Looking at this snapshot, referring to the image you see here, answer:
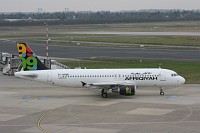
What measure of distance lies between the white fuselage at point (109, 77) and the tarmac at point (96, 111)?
6.20 feet

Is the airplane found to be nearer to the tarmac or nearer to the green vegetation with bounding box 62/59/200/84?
the tarmac

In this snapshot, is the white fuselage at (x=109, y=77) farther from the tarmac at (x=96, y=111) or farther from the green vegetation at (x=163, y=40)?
the green vegetation at (x=163, y=40)

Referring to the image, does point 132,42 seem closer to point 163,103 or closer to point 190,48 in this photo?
point 190,48

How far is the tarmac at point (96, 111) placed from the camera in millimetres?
42812

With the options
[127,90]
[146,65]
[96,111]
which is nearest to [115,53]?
[146,65]

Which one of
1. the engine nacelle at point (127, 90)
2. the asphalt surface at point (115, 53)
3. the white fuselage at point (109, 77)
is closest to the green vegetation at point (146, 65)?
the asphalt surface at point (115, 53)

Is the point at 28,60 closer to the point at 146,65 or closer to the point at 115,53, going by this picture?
the point at 146,65

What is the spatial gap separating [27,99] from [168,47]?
7985 cm

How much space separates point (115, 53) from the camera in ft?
392

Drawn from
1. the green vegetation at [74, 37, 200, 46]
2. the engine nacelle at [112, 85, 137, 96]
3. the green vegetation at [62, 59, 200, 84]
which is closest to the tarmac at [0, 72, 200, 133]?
the engine nacelle at [112, 85, 137, 96]

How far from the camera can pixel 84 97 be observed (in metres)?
61.0

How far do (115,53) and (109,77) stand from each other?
2306 inches

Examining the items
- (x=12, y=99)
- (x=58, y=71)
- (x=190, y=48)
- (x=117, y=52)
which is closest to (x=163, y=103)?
(x=58, y=71)

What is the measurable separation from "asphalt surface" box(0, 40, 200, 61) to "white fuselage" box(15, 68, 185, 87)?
44538 millimetres
